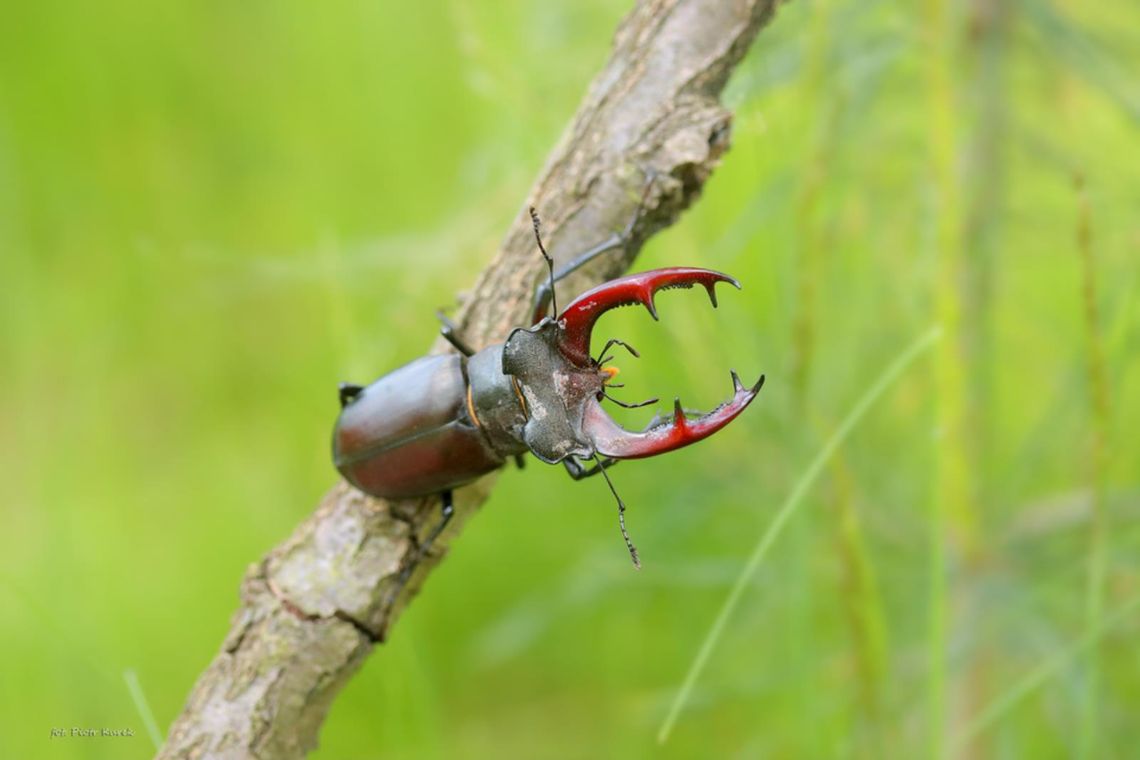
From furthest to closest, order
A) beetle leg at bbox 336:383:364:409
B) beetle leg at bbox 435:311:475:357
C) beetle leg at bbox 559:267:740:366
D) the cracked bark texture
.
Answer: beetle leg at bbox 336:383:364:409
beetle leg at bbox 435:311:475:357
the cracked bark texture
beetle leg at bbox 559:267:740:366

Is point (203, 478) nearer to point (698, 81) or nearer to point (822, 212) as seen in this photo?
point (822, 212)

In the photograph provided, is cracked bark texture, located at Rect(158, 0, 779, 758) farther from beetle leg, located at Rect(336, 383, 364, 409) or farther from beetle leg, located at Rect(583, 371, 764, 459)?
beetle leg, located at Rect(336, 383, 364, 409)

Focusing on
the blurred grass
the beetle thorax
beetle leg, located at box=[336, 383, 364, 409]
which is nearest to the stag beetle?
the beetle thorax

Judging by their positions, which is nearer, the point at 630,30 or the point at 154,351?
the point at 630,30

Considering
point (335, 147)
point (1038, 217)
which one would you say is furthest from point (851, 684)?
point (335, 147)

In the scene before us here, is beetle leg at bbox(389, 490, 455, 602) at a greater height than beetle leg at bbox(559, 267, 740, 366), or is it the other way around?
beetle leg at bbox(559, 267, 740, 366)

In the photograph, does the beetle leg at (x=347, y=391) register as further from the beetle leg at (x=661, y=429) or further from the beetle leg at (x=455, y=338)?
the beetle leg at (x=661, y=429)

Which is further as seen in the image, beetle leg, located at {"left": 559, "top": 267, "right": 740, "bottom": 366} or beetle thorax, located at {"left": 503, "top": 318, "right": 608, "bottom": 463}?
beetle thorax, located at {"left": 503, "top": 318, "right": 608, "bottom": 463}

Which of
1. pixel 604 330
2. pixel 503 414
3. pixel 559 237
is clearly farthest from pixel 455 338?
pixel 604 330
